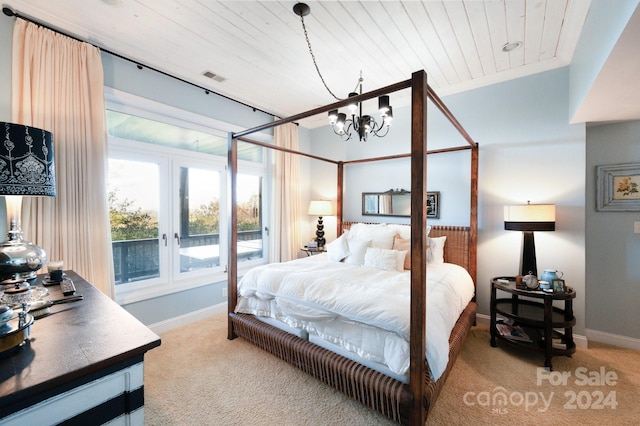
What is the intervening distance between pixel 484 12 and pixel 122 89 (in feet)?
10.7

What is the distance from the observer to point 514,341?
7.97 ft

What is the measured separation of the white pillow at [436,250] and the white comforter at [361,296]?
0.13 metres

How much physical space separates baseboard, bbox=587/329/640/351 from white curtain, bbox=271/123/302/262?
3.65 metres

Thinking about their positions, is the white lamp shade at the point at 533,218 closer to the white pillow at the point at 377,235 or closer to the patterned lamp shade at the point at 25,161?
the white pillow at the point at 377,235

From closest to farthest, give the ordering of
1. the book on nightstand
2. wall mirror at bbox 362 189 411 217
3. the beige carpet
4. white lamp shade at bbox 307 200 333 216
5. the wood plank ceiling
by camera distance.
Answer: the beige carpet
the wood plank ceiling
the book on nightstand
wall mirror at bbox 362 189 411 217
white lamp shade at bbox 307 200 333 216

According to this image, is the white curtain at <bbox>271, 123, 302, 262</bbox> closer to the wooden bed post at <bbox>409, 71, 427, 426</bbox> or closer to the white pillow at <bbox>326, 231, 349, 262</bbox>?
the white pillow at <bbox>326, 231, 349, 262</bbox>

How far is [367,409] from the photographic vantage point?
1.79 metres

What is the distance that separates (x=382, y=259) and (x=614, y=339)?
238 centimetres

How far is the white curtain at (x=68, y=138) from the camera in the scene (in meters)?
2.05

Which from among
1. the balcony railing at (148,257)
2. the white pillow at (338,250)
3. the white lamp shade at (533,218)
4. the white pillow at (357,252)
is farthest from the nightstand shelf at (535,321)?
the balcony railing at (148,257)

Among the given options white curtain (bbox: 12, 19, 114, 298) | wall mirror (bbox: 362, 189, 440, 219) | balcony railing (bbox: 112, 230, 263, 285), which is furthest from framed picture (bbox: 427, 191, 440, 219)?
white curtain (bbox: 12, 19, 114, 298)

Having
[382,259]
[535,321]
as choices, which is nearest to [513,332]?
[535,321]

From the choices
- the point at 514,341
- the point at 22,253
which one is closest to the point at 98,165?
the point at 22,253

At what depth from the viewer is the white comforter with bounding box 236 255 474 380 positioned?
167 cm
